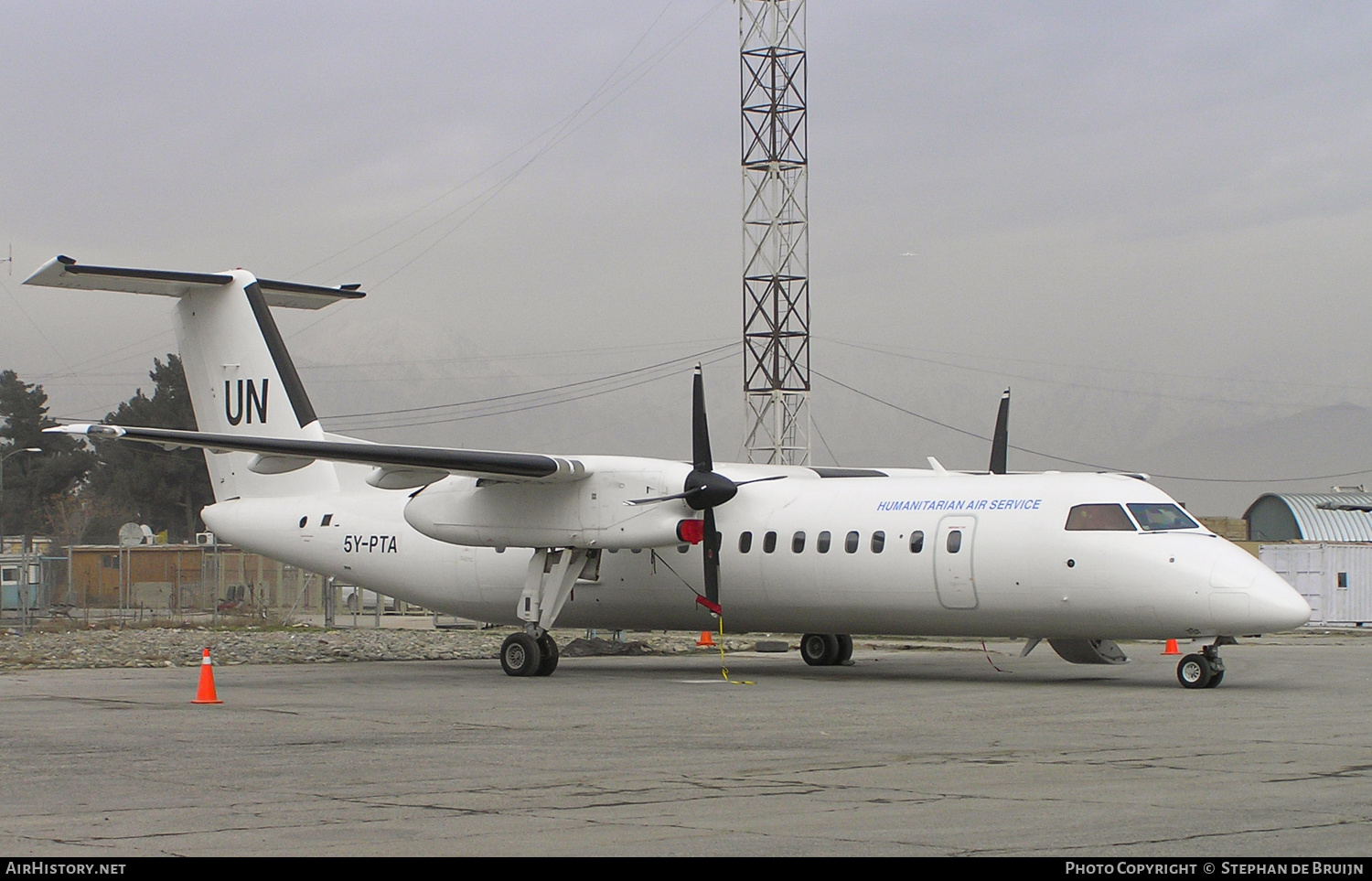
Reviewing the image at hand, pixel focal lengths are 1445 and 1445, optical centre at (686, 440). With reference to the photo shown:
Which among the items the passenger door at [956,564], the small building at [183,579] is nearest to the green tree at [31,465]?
the small building at [183,579]

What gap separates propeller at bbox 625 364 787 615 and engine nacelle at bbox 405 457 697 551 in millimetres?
210

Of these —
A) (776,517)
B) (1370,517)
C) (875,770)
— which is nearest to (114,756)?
(875,770)

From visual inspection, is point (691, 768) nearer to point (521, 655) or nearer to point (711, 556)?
point (711, 556)

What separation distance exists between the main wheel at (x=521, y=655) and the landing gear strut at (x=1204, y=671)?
8.73 metres

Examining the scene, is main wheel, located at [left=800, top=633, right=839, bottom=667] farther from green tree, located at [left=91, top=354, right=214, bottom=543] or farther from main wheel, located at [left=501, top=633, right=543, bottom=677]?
green tree, located at [left=91, top=354, right=214, bottom=543]

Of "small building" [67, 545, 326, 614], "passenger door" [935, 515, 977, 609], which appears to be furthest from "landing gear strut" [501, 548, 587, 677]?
"small building" [67, 545, 326, 614]

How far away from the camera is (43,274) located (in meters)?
21.8

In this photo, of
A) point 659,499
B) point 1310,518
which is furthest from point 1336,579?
point 659,499

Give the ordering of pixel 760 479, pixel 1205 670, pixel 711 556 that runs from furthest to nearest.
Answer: pixel 760 479 < pixel 711 556 < pixel 1205 670

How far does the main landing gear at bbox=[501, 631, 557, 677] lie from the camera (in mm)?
20688

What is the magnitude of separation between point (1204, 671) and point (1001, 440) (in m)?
5.80

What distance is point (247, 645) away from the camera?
27797mm

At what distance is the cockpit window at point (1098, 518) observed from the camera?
1769cm

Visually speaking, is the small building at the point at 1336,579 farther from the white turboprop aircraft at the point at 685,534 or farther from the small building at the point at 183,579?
the small building at the point at 183,579
